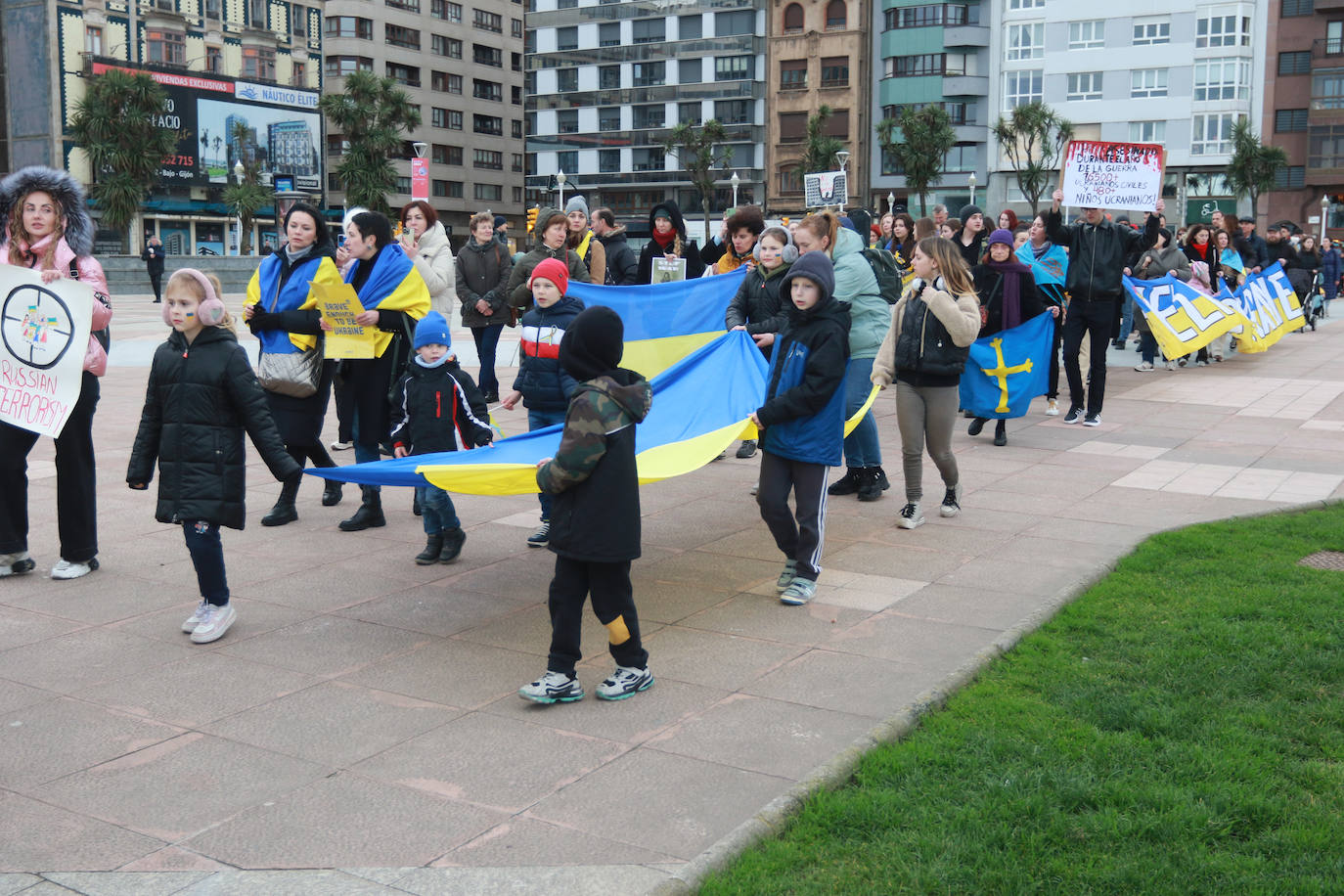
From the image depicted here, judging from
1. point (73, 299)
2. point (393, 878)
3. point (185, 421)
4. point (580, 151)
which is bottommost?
point (393, 878)

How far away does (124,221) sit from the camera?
7006 cm

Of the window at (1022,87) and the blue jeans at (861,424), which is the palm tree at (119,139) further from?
the blue jeans at (861,424)

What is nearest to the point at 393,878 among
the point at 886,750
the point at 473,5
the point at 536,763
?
the point at 536,763

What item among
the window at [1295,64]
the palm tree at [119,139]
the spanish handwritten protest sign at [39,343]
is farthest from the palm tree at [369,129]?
the spanish handwritten protest sign at [39,343]

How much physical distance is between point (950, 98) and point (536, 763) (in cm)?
8531

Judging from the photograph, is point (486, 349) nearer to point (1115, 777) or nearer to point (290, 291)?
point (290, 291)

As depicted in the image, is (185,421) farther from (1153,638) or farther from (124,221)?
(124,221)

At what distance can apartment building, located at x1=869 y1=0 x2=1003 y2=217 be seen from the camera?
8400cm

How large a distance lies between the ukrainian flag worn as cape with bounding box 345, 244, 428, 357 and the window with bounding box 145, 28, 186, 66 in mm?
81616

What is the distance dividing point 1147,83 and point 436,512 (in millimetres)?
79339

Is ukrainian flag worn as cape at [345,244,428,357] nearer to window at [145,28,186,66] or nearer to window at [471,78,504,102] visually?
window at [145,28,186,66]

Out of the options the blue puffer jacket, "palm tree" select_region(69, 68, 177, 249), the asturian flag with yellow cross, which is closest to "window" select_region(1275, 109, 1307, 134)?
"palm tree" select_region(69, 68, 177, 249)

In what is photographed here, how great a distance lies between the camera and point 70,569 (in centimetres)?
734

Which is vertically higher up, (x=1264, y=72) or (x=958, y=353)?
(x=1264, y=72)
